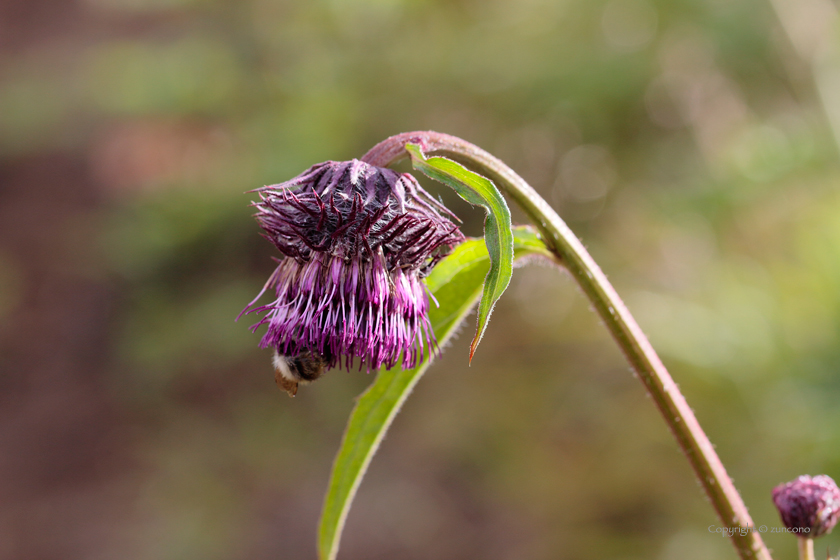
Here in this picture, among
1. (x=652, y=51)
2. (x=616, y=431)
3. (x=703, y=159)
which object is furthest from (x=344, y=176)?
(x=652, y=51)

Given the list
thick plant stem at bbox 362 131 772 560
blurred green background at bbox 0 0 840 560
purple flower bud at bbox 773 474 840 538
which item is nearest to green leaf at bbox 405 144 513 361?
thick plant stem at bbox 362 131 772 560

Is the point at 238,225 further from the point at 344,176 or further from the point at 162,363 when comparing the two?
the point at 344,176

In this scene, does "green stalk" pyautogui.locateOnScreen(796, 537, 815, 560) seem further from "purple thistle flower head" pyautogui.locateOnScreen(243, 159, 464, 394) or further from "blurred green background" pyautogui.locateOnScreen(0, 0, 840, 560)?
"blurred green background" pyautogui.locateOnScreen(0, 0, 840, 560)

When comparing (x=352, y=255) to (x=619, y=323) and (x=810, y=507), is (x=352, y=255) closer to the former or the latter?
(x=619, y=323)

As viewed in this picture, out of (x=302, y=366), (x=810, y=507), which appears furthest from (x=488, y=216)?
(x=810, y=507)

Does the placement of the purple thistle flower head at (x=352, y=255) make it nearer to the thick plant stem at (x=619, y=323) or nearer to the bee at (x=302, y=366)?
the bee at (x=302, y=366)

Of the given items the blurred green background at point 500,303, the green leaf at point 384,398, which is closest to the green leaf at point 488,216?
the green leaf at point 384,398
